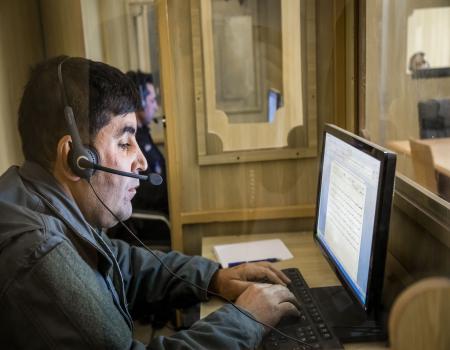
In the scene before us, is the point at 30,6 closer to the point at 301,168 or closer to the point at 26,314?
the point at 26,314

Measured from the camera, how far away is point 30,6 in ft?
3.61

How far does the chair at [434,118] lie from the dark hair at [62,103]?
0.77 m

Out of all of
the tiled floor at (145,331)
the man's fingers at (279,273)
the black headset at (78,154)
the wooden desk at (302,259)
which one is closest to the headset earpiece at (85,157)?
the black headset at (78,154)

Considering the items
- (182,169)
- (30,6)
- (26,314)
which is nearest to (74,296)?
(26,314)

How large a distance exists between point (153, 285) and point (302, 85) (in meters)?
0.79

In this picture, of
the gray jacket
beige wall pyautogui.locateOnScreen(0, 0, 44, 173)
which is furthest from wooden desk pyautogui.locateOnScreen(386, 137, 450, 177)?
beige wall pyautogui.locateOnScreen(0, 0, 44, 173)

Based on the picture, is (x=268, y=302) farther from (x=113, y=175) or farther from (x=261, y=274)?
(x=113, y=175)

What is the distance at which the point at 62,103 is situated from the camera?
2.96 ft

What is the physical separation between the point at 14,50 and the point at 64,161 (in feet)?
1.03

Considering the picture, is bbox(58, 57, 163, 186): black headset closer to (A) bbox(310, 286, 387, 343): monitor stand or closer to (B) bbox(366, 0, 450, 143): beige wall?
(A) bbox(310, 286, 387, 343): monitor stand

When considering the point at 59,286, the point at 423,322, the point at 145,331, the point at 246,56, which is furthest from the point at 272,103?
the point at 423,322

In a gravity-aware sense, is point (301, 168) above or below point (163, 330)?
above

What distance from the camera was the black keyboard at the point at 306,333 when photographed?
0.97m

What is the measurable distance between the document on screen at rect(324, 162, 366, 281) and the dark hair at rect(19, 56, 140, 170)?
48 centimetres
